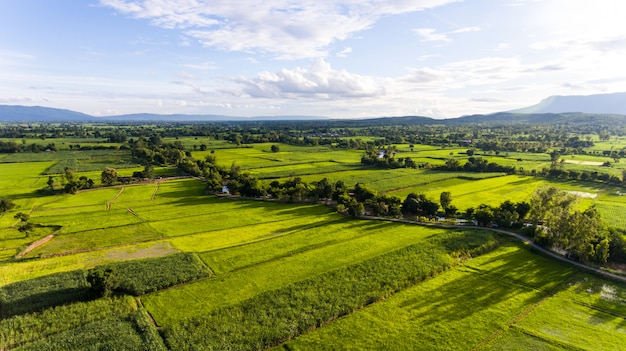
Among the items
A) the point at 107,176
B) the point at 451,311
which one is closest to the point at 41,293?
the point at 451,311

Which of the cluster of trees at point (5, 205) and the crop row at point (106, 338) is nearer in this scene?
the crop row at point (106, 338)

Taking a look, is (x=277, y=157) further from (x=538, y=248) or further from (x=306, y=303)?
(x=306, y=303)

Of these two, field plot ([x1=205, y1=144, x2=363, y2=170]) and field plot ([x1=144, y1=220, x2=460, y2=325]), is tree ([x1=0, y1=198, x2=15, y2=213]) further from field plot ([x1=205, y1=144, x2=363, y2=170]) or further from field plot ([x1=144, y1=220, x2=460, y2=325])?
field plot ([x1=205, y1=144, x2=363, y2=170])

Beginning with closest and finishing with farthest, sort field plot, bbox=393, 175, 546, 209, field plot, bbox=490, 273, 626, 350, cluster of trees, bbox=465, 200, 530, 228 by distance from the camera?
field plot, bbox=490, 273, 626, 350 < cluster of trees, bbox=465, 200, 530, 228 < field plot, bbox=393, 175, 546, 209

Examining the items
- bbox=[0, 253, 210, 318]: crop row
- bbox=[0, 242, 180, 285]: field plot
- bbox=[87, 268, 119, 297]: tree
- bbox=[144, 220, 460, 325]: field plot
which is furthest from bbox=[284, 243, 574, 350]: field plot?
bbox=[0, 242, 180, 285]: field plot

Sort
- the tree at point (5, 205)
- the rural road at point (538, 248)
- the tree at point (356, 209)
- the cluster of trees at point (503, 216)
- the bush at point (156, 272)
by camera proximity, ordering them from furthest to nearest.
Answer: the tree at point (356, 209), the tree at point (5, 205), the cluster of trees at point (503, 216), the rural road at point (538, 248), the bush at point (156, 272)

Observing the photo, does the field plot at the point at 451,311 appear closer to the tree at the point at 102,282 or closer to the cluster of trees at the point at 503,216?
the cluster of trees at the point at 503,216

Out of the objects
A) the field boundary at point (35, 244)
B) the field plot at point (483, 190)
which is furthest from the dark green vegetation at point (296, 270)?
the field plot at point (483, 190)

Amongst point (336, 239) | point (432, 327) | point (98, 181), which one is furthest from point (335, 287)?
point (98, 181)
